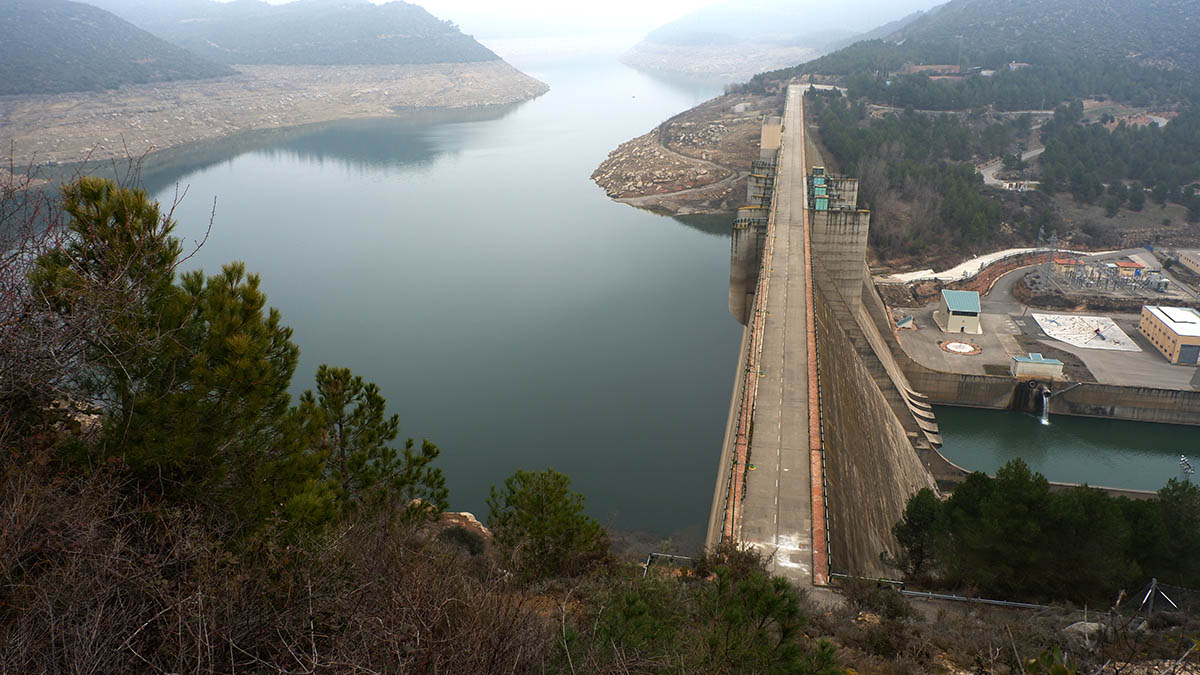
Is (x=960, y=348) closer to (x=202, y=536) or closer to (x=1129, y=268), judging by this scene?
(x=1129, y=268)

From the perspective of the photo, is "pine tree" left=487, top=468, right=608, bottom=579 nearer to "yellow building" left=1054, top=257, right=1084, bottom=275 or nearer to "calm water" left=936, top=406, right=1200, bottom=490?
"calm water" left=936, top=406, right=1200, bottom=490

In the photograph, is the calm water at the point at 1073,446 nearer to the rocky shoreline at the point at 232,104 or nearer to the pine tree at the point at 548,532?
the pine tree at the point at 548,532

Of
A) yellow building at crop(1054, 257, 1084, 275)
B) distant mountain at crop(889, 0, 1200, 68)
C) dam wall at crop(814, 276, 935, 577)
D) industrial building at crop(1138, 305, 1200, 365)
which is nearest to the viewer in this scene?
dam wall at crop(814, 276, 935, 577)

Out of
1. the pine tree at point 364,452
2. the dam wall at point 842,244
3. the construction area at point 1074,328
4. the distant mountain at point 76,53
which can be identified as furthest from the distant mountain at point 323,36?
the pine tree at point 364,452

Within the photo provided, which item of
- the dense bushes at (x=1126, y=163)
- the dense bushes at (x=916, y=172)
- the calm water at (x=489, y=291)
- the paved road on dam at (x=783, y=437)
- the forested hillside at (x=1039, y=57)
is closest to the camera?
the paved road on dam at (x=783, y=437)

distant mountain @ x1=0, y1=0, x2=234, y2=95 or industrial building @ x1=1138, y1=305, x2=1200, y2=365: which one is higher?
distant mountain @ x1=0, y1=0, x2=234, y2=95

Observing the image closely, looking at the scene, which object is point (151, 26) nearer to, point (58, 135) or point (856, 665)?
point (58, 135)

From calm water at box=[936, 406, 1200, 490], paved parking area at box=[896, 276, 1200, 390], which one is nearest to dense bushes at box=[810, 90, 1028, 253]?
paved parking area at box=[896, 276, 1200, 390]

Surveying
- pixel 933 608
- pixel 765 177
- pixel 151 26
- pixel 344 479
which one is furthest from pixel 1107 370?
pixel 151 26
